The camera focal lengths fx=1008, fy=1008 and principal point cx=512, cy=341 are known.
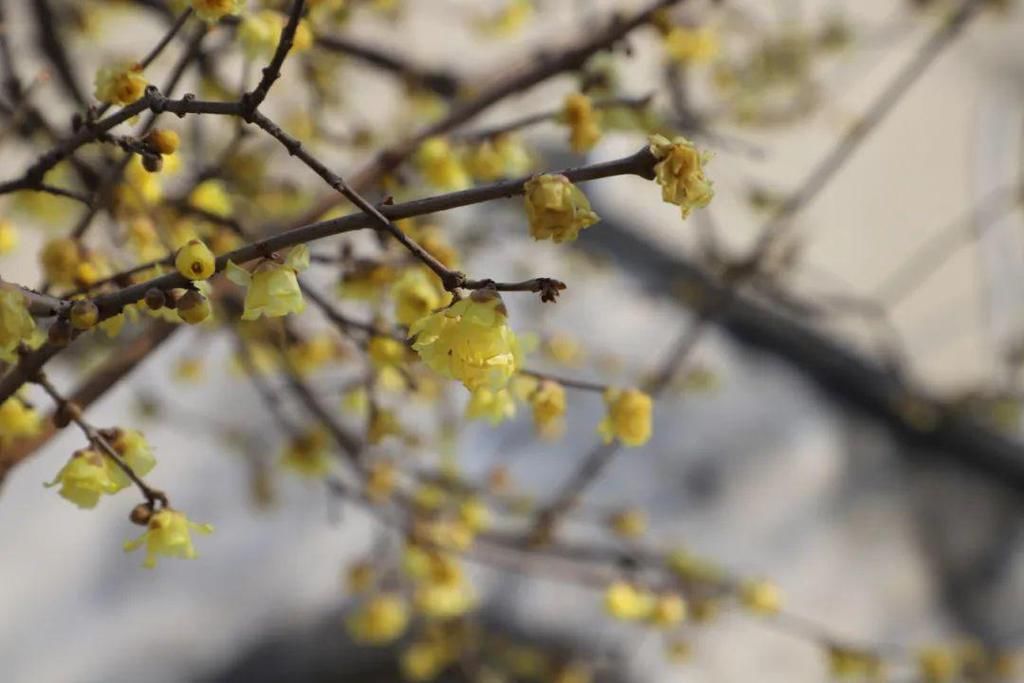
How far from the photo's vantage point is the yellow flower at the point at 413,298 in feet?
1.05

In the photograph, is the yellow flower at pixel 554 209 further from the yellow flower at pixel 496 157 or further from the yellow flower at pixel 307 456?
the yellow flower at pixel 307 456

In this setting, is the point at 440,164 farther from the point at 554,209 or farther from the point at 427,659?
the point at 427,659

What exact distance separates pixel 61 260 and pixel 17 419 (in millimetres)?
57

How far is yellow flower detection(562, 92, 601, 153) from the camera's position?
378 mm

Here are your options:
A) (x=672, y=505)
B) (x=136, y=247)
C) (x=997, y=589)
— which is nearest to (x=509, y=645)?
(x=672, y=505)

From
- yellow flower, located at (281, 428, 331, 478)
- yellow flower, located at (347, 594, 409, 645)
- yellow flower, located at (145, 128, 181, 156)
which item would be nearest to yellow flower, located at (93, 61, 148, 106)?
yellow flower, located at (145, 128, 181, 156)

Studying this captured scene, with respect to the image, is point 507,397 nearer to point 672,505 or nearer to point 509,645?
point 509,645

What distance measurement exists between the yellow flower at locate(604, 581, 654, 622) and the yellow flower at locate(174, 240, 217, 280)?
29cm

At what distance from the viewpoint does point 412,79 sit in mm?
522

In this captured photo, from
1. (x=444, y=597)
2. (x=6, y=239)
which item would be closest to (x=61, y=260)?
(x=6, y=239)

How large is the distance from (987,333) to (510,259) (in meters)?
0.95

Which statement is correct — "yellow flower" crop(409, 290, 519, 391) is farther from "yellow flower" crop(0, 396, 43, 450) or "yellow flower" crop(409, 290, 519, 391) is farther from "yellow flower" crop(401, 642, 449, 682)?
"yellow flower" crop(401, 642, 449, 682)

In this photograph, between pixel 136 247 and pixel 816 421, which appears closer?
pixel 136 247

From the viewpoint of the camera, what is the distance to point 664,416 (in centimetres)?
102
